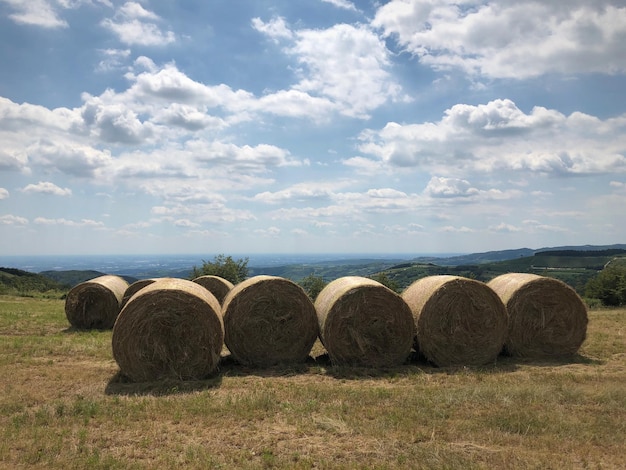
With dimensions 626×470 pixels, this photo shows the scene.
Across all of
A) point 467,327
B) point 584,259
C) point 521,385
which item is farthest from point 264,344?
point 584,259

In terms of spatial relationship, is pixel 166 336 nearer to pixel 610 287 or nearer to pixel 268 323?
pixel 268 323

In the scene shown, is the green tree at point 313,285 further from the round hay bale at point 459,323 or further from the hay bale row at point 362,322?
the round hay bale at point 459,323

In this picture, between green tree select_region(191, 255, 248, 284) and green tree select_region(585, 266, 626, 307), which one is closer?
green tree select_region(585, 266, 626, 307)

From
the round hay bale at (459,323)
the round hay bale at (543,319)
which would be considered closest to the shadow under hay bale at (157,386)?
the round hay bale at (459,323)

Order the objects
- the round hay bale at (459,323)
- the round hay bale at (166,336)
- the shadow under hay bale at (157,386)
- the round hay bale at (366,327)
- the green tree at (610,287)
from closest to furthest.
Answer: the shadow under hay bale at (157,386) → the round hay bale at (166,336) → the round hay bale at (366,327) → the round hay bale at (459,323) → the green tree at (610,287)

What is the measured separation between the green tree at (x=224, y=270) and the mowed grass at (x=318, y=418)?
21.2 m

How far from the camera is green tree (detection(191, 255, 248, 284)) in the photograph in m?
31.2

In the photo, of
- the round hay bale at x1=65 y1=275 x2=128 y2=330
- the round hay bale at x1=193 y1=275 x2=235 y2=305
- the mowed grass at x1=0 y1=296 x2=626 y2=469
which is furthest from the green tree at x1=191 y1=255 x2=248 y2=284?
the mowed grass at x1=0 y1=296 x2=626 y2=469

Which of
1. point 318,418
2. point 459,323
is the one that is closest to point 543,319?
point 459,323

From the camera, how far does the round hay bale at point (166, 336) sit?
29.0 ft

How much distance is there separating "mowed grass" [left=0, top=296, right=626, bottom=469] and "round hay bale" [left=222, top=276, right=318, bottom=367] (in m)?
0.52

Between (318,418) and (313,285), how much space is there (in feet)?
69.0

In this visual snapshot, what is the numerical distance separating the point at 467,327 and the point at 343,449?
5.80m

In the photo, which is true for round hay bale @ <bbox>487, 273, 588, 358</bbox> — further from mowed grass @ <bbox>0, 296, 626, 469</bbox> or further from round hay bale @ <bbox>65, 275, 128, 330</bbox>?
round hay bale @ <bbox>65, 275, 128, 330</bbox>
